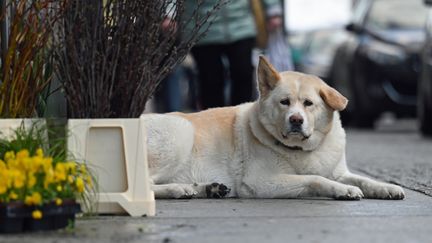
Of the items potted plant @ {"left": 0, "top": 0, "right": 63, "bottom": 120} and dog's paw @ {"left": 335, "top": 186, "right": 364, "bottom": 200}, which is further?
dog's paw @ {"left": 335, "top": 186, "right": 364, "bottom": 200}

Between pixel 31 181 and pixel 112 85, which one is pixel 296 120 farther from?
pixel 31 181

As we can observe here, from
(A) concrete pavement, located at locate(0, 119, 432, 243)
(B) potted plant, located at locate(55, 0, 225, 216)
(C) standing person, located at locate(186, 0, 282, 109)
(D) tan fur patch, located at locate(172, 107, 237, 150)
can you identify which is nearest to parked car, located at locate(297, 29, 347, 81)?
(C) standing person, located at locate(186, 0, 282, 109)

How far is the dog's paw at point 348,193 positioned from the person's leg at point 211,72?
3288mm

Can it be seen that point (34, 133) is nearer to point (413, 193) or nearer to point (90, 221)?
point (90, 221)

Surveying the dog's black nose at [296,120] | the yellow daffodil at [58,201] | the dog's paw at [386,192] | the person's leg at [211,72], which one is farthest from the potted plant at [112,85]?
the person's leg at [211,72]

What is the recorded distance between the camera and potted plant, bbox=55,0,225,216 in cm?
571

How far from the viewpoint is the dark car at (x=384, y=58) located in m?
17.0

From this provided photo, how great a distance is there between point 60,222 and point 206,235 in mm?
659

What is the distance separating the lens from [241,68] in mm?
9539

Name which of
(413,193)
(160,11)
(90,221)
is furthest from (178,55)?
(413,193)

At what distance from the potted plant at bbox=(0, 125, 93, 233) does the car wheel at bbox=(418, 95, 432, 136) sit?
32.4 feet

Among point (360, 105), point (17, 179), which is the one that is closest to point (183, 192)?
point (17, 179)

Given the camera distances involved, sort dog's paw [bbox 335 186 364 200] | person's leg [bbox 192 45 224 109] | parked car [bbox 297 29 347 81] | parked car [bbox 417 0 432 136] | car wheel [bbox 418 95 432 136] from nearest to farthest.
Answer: dog's paw [bbox 335 186 364 200]
person's leg [bbox 192 45 224 109]
parked car [bbox 417 0 432 136]
car wheel [bbox 418 95 432 136]
parked car [bbox 297 29 347 81]

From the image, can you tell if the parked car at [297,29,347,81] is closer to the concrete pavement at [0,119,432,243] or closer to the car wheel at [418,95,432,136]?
the car wheel at [418,95,432,136]
